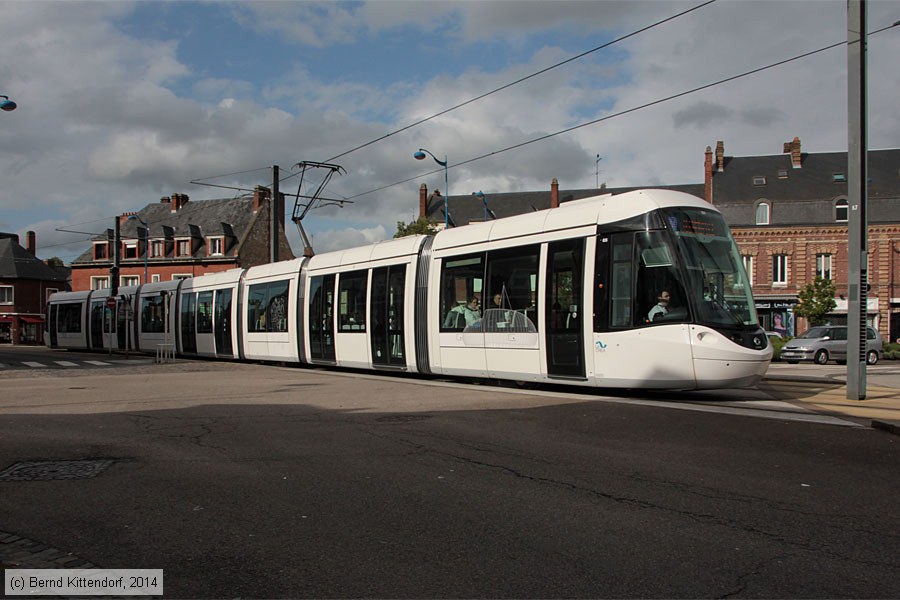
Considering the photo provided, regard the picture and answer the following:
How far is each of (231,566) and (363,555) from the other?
74cm

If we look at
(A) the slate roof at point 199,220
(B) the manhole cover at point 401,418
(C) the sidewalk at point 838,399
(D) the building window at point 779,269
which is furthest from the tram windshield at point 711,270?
(A) the slate roof at point 199,220

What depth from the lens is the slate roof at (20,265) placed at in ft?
241

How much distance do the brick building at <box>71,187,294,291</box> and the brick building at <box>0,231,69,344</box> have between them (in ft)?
22.1

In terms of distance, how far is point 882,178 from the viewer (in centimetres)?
5231

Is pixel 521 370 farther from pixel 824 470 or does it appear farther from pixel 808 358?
pixel 808 358

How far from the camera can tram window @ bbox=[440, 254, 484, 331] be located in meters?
14.5

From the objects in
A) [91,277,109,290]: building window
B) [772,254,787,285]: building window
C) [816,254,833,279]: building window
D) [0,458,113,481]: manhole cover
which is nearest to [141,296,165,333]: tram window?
[0,458,113,481]: manhole cover

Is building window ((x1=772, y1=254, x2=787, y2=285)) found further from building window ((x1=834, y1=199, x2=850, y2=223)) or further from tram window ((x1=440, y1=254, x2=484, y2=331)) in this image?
tram window ((x1=440, y1=254, x2=484, y2=331))

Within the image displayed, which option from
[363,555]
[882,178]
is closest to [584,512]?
[363,555]

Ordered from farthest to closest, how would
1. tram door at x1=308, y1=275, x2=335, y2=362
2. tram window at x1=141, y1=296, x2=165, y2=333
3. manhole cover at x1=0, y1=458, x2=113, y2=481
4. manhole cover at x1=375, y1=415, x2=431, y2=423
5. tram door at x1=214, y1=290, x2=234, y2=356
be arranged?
tram window at x1=141, y1=296, x2=165, y2=333 < tram door at x1=214, y1=290, x2=234, y2=356 < tram door at x1=308, y1=275, x2=335, y2=362 < manhole cover at x1=375, y1=415, x2=431, y2=423 < manhole cover at x1=0, y1=458, x2=113, y2=481

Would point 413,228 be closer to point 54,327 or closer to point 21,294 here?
point 54,327

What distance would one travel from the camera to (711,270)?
11.3 m

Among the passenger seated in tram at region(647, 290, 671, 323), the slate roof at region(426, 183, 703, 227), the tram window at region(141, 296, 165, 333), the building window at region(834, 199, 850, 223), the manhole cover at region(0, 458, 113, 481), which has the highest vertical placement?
the slate roof at region(426, 183, 703, 227)

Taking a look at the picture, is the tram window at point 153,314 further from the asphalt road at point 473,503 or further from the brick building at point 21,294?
the brick building at point 21,294
